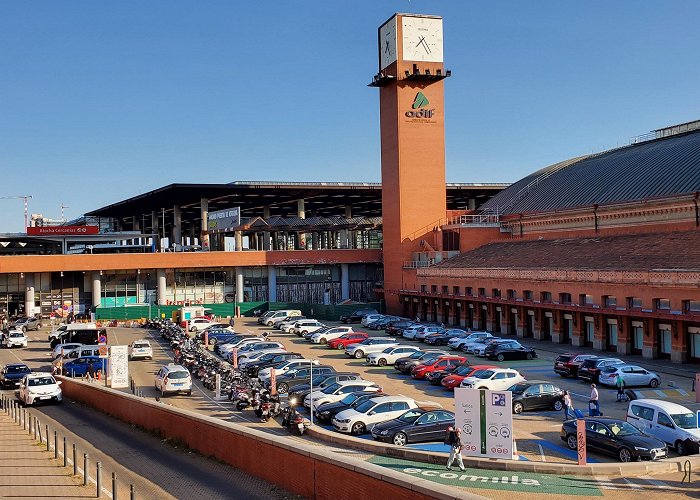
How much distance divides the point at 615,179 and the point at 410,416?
47591 mm

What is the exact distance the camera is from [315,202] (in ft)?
353

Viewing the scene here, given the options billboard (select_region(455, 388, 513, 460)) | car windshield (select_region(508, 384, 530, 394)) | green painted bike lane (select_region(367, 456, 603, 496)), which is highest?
billboard (select_region(455, 388, 513, 460))

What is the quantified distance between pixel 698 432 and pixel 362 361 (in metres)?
25.8

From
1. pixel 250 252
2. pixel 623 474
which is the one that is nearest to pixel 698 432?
pixel 623 474

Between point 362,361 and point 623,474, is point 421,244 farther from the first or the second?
point 623,474

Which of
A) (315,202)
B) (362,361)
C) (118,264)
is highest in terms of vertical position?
(315,202)

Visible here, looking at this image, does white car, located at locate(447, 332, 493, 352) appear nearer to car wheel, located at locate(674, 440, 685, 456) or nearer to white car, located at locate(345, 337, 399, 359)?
white car, located at locate(345, 337, 399, 359)

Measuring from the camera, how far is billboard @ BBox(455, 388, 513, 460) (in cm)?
2022

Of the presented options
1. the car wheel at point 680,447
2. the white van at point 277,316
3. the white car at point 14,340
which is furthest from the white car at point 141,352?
the car wheel at point 680,447

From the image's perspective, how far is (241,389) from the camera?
32.3 meters

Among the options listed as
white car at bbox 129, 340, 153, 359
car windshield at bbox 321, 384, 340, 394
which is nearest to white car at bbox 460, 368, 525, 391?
car windshield at bbox 321, 384, 340, 394

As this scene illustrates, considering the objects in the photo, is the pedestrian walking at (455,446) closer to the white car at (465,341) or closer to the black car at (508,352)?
the black car at (508,352)

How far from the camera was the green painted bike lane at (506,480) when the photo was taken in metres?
18.4

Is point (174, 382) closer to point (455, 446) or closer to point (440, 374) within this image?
point (440, 374)
